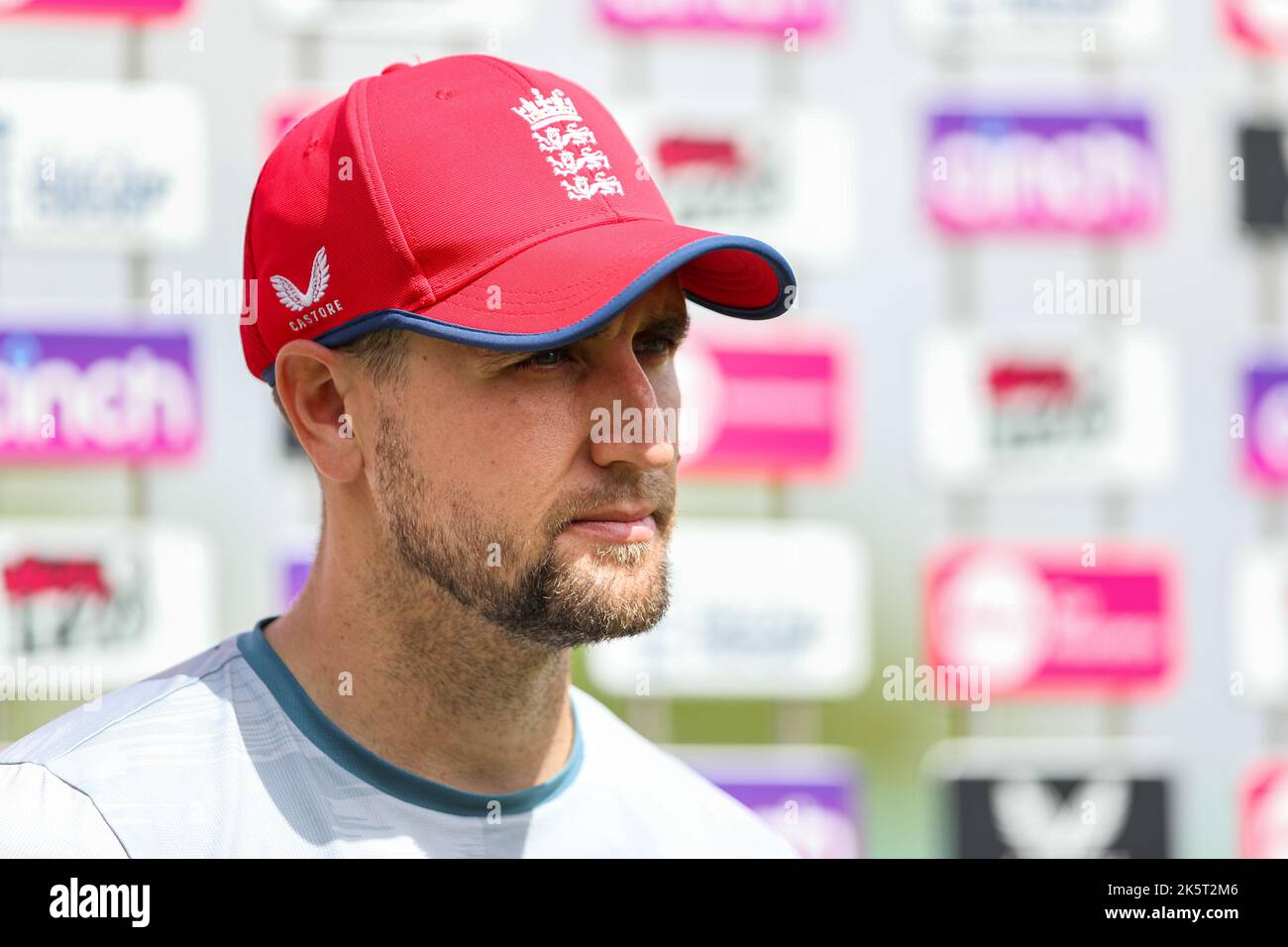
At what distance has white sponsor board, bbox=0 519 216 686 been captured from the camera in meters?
3.26

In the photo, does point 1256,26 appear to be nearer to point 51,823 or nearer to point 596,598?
point 596,598

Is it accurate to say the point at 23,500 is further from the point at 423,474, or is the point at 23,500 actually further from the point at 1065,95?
the point at 1065,95

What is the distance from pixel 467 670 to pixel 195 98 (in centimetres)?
262

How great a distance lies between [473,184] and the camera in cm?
114

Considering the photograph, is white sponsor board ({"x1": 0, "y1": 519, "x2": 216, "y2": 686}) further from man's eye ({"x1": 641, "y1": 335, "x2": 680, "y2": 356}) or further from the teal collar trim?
man's eye ({"x1": 641, "y1": 335, "x2": 680, "y2": 356})

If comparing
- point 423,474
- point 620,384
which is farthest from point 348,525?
point 620,384

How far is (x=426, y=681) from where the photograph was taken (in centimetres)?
119

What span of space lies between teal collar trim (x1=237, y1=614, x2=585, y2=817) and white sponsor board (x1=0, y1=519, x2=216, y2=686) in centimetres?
226

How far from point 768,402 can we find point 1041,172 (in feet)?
3.15

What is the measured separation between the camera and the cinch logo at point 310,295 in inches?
45.4

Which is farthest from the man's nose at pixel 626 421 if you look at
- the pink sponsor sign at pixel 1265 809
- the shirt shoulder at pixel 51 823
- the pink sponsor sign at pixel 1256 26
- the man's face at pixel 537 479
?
the pink sponsor sign at pixel 1256 26

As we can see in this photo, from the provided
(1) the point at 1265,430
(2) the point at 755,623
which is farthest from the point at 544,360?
(1) the point at 1265,430
